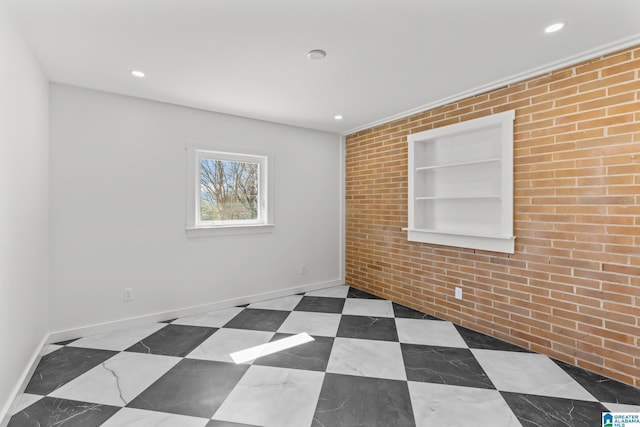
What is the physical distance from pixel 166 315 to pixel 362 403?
2219 millimetres

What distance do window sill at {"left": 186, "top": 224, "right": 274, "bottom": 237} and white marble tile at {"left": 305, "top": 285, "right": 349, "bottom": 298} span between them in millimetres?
1042

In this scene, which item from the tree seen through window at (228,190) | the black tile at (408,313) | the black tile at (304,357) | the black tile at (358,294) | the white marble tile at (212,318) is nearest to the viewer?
the black tile at (304,357)

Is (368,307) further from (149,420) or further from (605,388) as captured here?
(149,420)

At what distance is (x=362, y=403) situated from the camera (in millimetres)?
1782

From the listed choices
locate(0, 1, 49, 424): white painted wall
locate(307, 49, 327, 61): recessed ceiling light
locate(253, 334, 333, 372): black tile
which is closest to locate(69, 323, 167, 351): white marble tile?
locate(0, 1, 49, 424): white painted wall

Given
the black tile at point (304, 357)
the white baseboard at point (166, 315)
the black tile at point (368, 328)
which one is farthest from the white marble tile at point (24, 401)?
the black tile at point (368, 328)

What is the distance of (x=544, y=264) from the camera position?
233 centimetres

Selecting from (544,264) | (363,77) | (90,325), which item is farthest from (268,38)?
(90,325)

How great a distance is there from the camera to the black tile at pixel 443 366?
2002 mm

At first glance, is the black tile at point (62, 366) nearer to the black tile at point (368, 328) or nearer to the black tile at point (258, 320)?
the black tile at point (258, 320)

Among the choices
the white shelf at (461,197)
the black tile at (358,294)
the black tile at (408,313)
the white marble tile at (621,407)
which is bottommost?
the white marble tile at (621,407)

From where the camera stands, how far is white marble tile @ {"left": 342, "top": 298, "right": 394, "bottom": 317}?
3262mm

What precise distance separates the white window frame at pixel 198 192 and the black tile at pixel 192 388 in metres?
1.43

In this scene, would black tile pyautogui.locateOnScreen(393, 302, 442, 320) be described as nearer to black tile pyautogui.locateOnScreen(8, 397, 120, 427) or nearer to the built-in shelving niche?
the built-in shelving niche
